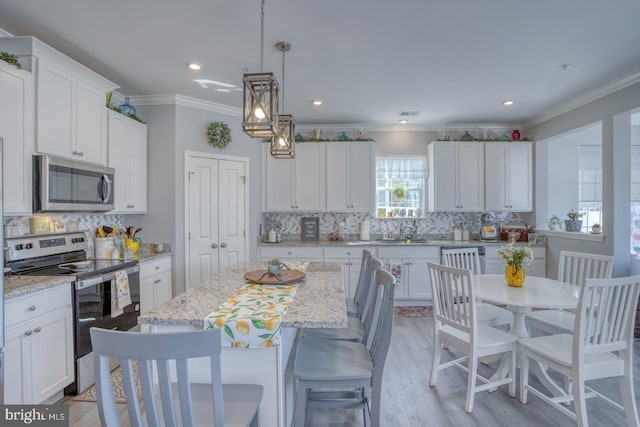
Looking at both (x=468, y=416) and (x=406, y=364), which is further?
(x=406, y=364)

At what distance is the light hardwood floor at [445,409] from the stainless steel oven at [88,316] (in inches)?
7.7

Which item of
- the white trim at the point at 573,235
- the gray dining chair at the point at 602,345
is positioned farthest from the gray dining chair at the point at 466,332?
the white trim at the point at 573,235

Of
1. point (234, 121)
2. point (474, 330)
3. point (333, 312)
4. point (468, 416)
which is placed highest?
point (234, 121)

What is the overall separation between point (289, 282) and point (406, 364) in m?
1.51

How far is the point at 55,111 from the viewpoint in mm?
2506

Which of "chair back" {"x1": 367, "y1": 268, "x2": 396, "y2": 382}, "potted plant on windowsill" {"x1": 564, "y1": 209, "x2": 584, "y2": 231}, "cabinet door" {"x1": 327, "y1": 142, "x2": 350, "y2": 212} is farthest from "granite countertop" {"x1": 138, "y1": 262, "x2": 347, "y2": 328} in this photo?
"potted plant on windowsill" {"x1": 564, "y1": 209, "x2": 584, "y2": 231}

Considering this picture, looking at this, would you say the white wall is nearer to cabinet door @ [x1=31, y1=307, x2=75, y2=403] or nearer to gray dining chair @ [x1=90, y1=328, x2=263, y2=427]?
gray dining chair @ [x1=90, y1=328, x2=263, y2=427]

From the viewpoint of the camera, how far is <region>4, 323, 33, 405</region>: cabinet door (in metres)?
1.88

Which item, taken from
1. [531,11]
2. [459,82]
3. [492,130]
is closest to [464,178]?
[492,130]

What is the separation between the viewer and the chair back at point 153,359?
38.4 inches

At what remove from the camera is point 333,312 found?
5.09 ft

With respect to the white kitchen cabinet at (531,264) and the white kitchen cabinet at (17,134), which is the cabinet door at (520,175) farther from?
the white kitchen cabinet at (17,134)

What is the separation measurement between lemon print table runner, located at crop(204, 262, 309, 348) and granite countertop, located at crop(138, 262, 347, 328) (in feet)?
0.15

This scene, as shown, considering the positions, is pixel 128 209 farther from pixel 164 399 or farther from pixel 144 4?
pixel 164 399
